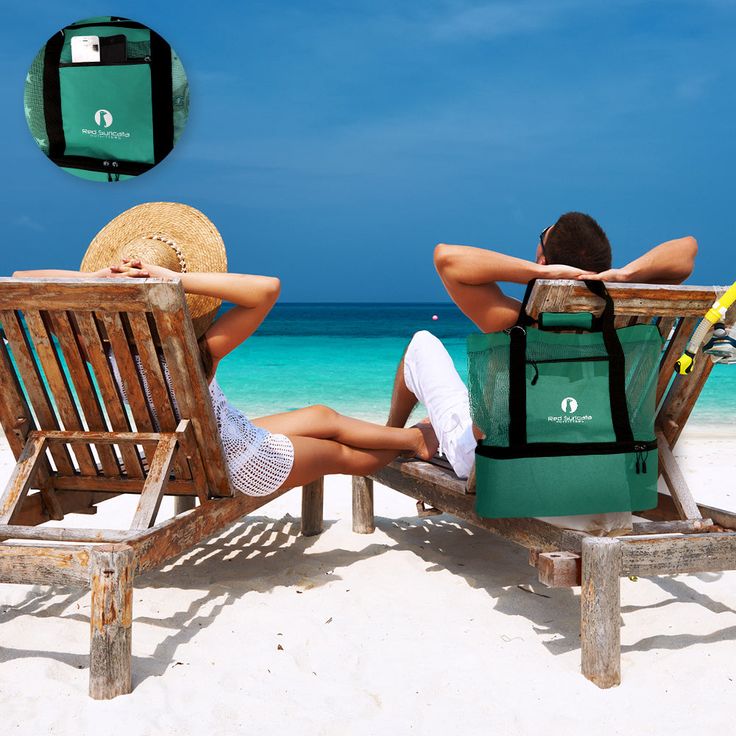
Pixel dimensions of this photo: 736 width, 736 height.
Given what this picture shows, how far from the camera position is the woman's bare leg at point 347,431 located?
3389mm

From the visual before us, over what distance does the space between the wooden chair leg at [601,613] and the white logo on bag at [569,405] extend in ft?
1.40

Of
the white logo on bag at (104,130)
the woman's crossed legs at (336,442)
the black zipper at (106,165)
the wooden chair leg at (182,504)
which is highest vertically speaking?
the white logo on bag at (104,130)

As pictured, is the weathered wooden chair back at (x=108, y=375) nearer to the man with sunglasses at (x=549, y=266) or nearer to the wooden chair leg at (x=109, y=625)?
the wooden chair leg at (x=109, y=625)

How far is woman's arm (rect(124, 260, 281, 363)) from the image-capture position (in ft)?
9.04

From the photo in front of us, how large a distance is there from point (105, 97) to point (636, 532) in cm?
397

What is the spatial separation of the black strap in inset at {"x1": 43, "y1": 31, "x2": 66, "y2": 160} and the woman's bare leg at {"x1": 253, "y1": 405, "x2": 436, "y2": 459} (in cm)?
265

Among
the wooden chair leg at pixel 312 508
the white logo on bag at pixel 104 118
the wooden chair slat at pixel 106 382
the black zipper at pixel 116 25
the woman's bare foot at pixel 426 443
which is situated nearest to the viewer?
the wooden chair slat at pixel 106 382

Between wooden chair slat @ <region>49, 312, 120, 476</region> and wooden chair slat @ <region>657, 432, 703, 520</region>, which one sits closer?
wooden chair slat @ <region>49, 312, 120, 476</region>

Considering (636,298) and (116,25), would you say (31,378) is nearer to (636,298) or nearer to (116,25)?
(636,298)

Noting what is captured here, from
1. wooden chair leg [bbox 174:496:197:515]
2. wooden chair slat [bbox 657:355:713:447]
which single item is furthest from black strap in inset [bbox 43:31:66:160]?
wooden chair slat [bbox 657:355:713:447]

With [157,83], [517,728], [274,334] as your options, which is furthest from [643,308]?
[274,334]

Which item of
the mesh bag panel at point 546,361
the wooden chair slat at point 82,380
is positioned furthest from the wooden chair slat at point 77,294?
the mesh bag panel at point 546,361

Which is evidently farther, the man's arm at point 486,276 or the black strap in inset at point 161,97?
the black strap in inset at point 161,97

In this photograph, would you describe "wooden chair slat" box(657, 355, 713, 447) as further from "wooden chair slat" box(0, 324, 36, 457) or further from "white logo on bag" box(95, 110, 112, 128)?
"white logo on bag" box(95, 110, 112, 128)
